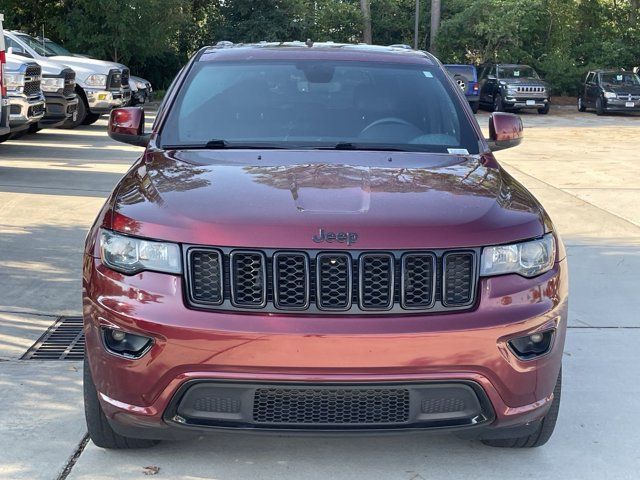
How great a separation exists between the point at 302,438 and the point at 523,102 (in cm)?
2866

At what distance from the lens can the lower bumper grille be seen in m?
3.37

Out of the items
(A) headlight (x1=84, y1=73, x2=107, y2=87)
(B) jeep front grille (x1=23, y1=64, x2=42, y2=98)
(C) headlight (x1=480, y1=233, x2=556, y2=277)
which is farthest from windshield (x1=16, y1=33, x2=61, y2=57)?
(C) headlight (x1=480, y1=233, x2=556, y2=277)

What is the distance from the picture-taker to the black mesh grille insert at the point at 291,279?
3.36m

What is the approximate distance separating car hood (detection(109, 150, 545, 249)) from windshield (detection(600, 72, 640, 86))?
2886 cm

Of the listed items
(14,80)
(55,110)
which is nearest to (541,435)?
(14,80)

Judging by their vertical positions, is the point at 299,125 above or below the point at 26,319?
above

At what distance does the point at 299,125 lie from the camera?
4.79 metres

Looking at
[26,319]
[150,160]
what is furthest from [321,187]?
[26,319]

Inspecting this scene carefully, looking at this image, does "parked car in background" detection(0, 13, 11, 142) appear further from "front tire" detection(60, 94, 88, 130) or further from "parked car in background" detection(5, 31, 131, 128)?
"front tire" detection(60, 94, 88, 130)

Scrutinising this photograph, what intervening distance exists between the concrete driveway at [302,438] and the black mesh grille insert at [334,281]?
0.61 meters

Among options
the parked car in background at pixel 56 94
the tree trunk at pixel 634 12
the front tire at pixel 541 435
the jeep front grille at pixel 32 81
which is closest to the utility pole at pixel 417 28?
the tree trunk at pixel 634 12

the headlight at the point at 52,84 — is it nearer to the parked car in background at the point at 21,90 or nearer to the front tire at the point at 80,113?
the front tire at the point at 80,113

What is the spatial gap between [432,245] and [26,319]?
3410 millimetres

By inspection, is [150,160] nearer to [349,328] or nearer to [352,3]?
[349,328]
